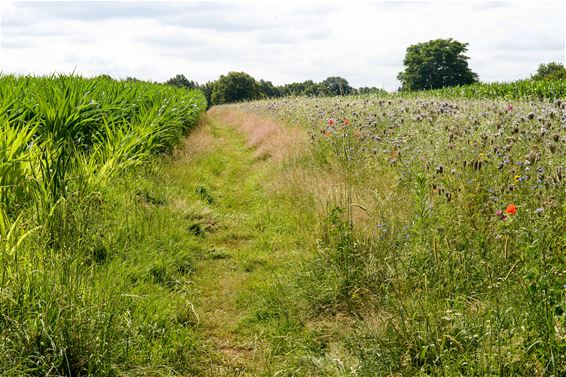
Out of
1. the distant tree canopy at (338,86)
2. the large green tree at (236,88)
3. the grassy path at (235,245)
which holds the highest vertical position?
the large green tree at (236,88)

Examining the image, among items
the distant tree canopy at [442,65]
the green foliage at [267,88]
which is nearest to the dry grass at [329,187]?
the distant tree canopy at [442,65]

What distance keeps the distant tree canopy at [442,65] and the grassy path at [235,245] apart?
5876 centimetres

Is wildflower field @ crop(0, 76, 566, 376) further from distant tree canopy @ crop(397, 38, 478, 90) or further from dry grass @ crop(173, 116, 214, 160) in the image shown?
distant tree canopy @ crop(397, 38, 478, 90)

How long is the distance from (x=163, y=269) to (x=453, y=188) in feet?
9.55

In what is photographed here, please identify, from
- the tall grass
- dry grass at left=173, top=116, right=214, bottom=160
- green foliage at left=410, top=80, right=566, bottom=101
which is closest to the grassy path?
dry grass at left=173, top=116, right=214, bottom=160

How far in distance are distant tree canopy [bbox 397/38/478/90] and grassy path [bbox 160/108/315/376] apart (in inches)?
2314

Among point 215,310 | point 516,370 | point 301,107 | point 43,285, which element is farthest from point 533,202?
point 301,107

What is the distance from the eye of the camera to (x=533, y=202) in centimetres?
416

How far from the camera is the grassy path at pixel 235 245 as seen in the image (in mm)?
3908

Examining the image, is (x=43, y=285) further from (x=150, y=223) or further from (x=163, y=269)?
(x=150, y=223)

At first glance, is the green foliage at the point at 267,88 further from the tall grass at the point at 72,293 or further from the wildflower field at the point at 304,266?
the tall grass at the point at 72,293

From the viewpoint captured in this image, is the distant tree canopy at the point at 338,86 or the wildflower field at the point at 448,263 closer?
the wildflower field at the point at 448,263

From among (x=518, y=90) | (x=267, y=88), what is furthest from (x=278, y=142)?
(x=267, y=88)

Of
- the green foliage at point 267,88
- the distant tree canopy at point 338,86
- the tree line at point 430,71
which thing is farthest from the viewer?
the green foliage at point 267,88
